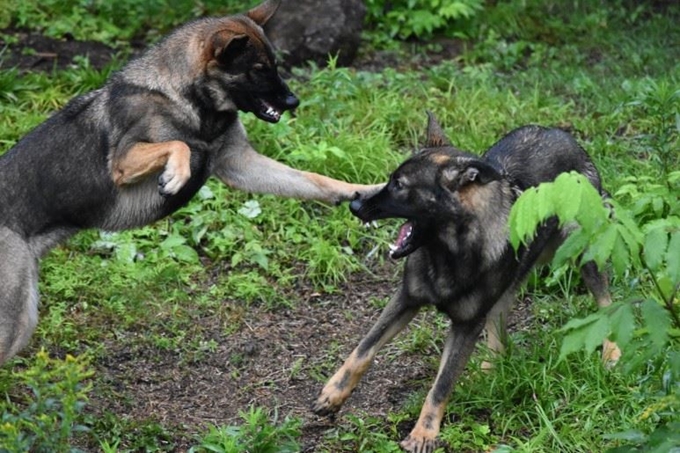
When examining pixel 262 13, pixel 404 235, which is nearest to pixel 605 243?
pixel 404 235

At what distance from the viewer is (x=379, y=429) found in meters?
6.14

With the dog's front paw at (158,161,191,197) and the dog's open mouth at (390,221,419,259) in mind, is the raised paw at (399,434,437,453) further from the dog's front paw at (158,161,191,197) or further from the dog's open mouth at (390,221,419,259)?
the dog's front paw at (158,161,191,197)

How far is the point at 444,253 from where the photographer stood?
6.04 m

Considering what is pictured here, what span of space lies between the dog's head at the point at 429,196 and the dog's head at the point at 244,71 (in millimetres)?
892

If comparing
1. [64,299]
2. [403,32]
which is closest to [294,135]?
[64,299]

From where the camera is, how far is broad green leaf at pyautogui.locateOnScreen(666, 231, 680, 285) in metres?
4.02

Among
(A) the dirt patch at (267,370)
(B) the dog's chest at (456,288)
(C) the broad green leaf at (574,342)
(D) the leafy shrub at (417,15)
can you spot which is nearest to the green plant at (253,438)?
(A) the dirt patch at (267,370)

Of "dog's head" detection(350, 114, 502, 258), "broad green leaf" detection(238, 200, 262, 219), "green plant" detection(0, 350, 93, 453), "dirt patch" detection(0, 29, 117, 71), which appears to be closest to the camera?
"green plant" detection(0, 350, 93, 453)

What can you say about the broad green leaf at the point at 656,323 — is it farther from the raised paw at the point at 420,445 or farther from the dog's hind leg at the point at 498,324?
the dog's hind leg at the point at 498,324

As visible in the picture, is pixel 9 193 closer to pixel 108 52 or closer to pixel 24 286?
pixel 24 286

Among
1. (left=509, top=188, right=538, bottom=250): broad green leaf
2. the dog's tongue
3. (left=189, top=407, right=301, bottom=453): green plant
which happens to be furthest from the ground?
(left=509, top=188, right=538, bottom=250): broad green leaf

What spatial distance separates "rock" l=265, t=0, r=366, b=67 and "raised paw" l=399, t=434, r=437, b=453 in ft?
16.4

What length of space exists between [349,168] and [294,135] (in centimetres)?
62

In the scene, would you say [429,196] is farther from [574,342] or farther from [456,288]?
[574,342]
